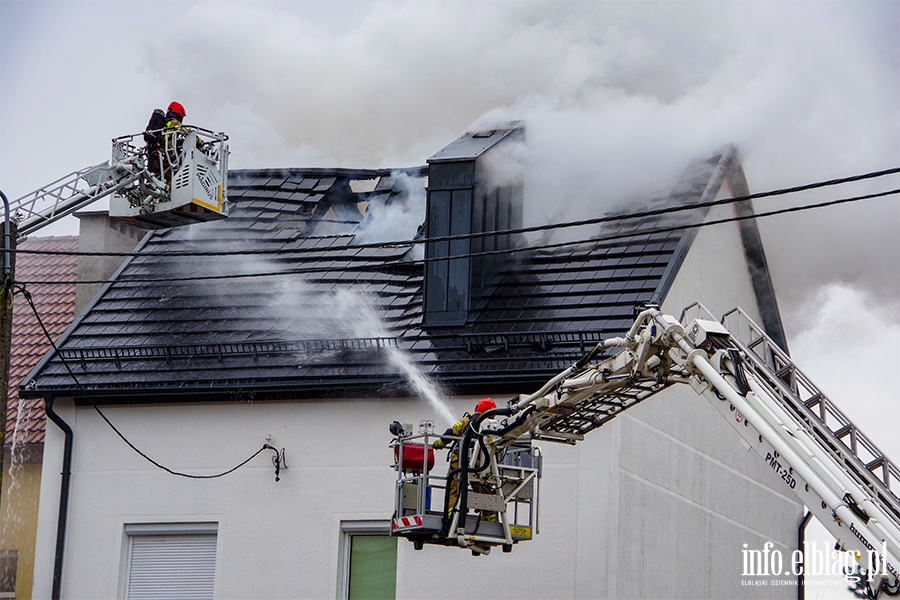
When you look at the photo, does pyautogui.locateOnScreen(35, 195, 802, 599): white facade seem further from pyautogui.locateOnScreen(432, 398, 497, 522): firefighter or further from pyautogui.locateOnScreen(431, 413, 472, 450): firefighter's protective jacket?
pyautogui.locateOnScreen(431, 413, 472, 450): firefighter's protective jacket

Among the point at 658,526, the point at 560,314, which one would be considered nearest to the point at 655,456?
the point at 658,526

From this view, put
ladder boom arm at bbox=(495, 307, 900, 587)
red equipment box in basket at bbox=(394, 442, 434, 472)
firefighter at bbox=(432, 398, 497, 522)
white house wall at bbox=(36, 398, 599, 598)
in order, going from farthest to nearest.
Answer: white house wall at bbox=(36, 398, 599, 598) < red equipment box in basket at bbox=(394, 442, 434, 472) < firefighter at bbox=(432, 398, 497, 522) < ladder boom arm at bbox=(495, 307, 900, 587)

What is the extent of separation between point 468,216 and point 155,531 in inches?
211

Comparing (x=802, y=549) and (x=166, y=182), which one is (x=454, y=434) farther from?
(x=802, y=549)

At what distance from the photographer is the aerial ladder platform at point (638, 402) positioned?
933cm

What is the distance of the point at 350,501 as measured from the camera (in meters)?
15.0

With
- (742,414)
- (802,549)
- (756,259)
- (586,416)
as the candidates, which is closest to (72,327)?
(586,416)

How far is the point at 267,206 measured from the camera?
1947cm

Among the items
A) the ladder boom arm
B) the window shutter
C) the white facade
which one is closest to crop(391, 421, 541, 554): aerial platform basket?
the ladder boom arm

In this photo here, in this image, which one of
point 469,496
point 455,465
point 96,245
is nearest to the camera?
point 469,496

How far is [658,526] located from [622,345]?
471cm

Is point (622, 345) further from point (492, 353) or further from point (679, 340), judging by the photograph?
point (492, 353)

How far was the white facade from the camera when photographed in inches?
554

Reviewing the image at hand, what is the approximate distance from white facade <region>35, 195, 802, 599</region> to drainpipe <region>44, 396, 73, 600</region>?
8cm
